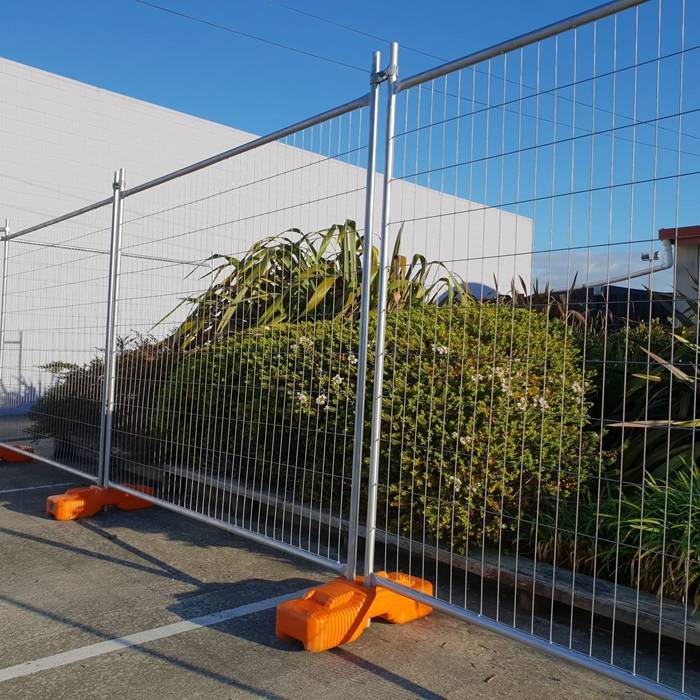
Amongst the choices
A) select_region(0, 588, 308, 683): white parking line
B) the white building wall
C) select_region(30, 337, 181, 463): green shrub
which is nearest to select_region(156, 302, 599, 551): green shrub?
select_region(0, 588, 308, 683): white parking line

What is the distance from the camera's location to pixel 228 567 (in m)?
4.68

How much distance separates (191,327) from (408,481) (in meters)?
2.41

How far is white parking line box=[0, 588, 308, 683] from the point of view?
3160 millimetres

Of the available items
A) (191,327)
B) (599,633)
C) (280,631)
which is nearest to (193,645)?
(280,631)

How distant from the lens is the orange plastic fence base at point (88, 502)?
573 centimetres

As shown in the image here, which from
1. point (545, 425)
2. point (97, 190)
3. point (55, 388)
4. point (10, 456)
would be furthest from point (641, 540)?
point (97, 190)

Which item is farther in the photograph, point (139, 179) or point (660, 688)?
point (139, 179)

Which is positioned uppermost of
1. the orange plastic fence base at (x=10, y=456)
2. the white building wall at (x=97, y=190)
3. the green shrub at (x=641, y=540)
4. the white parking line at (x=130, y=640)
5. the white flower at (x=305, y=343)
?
the white building wall at (x=97, y=190)

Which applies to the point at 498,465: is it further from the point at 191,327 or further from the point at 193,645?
the point at 191,327

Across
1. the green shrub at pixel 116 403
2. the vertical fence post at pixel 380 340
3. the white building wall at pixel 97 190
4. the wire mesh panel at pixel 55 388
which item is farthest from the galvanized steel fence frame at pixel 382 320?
the white building wall at pixel 97 190

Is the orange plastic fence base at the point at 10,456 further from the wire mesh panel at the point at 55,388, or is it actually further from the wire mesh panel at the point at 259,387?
the wire mesh panel at the point at 259,387

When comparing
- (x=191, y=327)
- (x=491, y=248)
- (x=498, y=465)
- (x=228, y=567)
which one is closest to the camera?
(x=498, y=465)

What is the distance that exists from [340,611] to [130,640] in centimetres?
99

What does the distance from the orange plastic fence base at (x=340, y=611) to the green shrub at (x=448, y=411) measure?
1.29 feet
